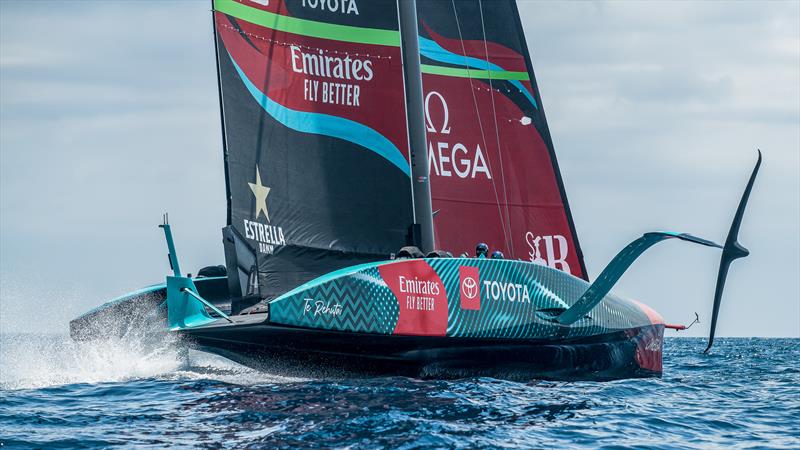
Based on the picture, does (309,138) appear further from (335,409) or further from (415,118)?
(335,409)

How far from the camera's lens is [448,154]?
15.8 m

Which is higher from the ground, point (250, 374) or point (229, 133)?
point (229, 133)

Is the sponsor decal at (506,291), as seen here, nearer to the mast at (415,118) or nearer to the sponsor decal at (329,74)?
the mast at (415,118)

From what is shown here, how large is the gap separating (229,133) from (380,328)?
10.1 ft

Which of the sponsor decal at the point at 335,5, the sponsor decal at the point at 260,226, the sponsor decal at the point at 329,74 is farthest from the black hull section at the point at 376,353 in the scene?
the sponsor decal at the point at 335,5

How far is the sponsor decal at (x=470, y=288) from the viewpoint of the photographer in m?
11.0

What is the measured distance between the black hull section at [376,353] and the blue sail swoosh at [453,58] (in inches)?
212

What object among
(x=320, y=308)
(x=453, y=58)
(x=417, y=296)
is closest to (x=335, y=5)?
(x=453, y=58)

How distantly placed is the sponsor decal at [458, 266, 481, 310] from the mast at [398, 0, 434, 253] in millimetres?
1539

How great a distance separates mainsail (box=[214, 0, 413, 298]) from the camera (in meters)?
12.1

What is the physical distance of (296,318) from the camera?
33.2ft

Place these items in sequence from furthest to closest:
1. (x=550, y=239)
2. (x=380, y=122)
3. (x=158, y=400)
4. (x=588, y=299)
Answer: (x=550, y=239), (x=380, y=122), (x=588, y=299), (x=158, y=400)

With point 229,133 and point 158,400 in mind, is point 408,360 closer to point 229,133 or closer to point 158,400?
point 158,400

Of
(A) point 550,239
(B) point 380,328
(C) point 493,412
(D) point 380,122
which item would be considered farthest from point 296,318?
(A) point 550,239
